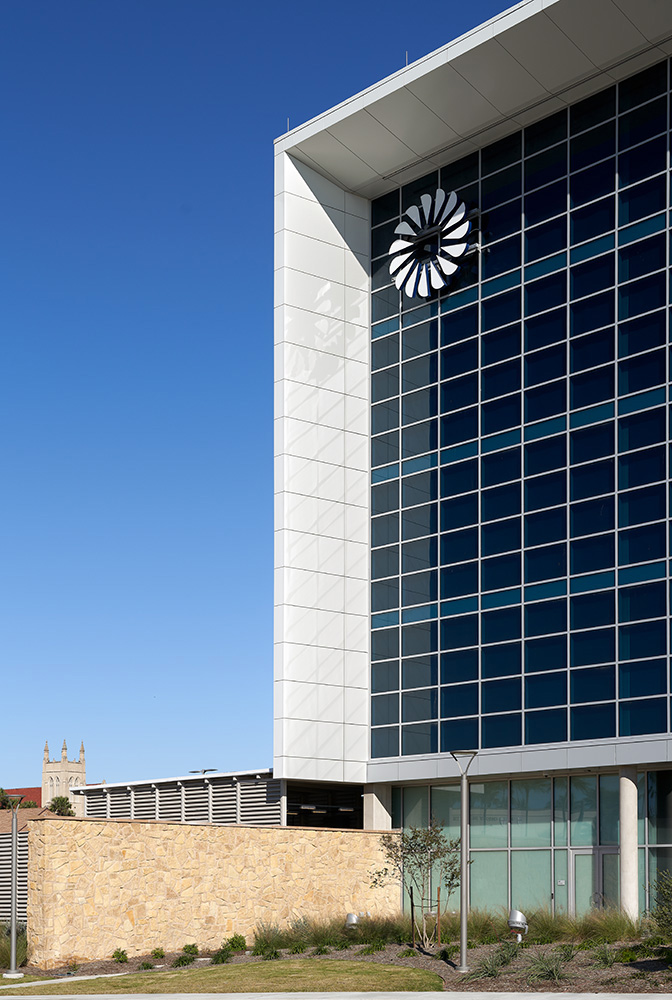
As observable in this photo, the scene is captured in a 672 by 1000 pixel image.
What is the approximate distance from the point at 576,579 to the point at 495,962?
12.8 metres

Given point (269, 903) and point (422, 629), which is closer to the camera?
point (269, 903)

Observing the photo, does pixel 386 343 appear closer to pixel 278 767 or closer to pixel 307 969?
pixel 278 767

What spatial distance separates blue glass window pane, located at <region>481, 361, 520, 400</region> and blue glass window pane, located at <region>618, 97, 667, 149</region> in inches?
294

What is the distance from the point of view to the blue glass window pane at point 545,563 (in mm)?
38594

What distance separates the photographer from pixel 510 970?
1101 inches

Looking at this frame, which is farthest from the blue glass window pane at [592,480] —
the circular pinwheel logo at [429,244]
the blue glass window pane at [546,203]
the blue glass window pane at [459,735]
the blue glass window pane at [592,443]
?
the circular pinwheel logo at [429,244]

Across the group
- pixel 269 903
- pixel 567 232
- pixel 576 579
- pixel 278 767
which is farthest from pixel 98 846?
pixel 567 232

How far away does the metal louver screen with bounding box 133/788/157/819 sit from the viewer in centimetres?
4778

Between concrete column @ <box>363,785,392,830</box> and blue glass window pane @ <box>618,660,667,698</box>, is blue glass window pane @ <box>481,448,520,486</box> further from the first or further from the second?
concrete column @ <box>363,785,392,830</box>

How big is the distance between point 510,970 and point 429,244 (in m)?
25.7

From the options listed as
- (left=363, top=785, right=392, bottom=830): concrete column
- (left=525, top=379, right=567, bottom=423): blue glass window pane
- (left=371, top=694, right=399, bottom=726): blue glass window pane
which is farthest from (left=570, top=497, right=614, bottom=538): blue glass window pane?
(left=363, top=785, right=392, bottom=830): concrete column

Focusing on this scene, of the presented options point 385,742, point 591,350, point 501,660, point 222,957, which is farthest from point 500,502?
point 222,957

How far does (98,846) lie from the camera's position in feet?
113

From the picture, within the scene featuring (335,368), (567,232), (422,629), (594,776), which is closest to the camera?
(594,776)
